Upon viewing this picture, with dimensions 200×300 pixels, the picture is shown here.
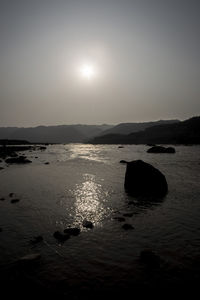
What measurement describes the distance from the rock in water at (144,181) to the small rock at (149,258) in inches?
475

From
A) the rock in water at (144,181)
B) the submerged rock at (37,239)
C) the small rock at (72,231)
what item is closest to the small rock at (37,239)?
the submerged rock at (37,239)

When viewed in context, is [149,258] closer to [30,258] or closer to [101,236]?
[101,236]

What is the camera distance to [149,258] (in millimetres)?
9695

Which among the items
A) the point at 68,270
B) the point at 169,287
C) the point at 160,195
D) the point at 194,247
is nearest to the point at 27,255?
the point at 68,270

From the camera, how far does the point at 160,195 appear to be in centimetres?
2130

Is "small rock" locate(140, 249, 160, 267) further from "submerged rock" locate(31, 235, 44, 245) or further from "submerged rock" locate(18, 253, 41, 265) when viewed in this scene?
"submerged rock" locate(31, 235, 44, 245)

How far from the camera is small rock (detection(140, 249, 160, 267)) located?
942cm

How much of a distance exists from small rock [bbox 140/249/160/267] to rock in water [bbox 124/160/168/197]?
12.1m

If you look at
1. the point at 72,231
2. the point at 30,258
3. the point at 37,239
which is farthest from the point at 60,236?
the point at 30,258

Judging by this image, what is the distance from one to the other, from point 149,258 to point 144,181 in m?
13.9

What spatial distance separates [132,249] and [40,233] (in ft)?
17.1

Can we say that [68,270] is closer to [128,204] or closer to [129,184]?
[128,204]

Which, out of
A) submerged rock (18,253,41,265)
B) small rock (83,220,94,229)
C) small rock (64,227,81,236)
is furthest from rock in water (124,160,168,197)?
submerged rock (18,253,41,265)

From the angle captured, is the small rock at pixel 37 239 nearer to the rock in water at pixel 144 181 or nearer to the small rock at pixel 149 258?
the small rock at pixel 149 258
